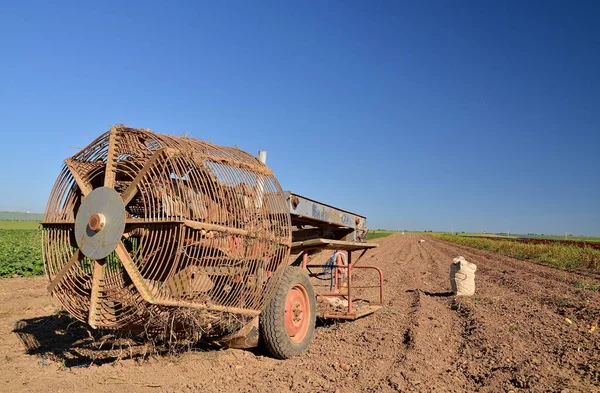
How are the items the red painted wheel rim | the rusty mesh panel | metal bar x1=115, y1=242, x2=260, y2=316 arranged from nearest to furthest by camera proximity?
1. metal bar x1=115, y1=242, x2=260, y2=316
2. the rusty mesh panel
3. the red painted wheel rim

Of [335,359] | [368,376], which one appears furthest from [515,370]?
[335,359]

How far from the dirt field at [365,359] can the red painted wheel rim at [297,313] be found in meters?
0.27

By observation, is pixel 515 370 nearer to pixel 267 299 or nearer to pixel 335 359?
pixel 335 359

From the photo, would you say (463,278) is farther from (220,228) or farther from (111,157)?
(111,157)

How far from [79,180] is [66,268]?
2.69 feet

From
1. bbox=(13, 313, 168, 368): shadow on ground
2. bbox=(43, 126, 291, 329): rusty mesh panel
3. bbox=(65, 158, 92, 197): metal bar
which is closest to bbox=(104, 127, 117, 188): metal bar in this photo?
bbox=(43, 126, 291, 329): rusty mesh panel

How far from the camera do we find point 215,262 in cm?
428

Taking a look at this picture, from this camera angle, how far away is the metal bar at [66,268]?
13.2 ft

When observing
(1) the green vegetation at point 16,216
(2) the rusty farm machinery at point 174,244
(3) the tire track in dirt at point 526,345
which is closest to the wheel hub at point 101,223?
(2) the rusty farm machinery at point 174,244

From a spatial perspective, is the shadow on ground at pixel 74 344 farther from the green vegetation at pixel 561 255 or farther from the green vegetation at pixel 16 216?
the green vegetation at pixel 16 216

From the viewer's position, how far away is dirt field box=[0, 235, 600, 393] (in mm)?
4012

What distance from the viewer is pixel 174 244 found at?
3818 millimetres

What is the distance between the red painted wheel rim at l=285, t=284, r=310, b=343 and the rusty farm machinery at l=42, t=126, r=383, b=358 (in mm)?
22

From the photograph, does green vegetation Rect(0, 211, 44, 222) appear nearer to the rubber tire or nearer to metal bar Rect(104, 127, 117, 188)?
metal bar Rect(104, 127, 117, 188)
